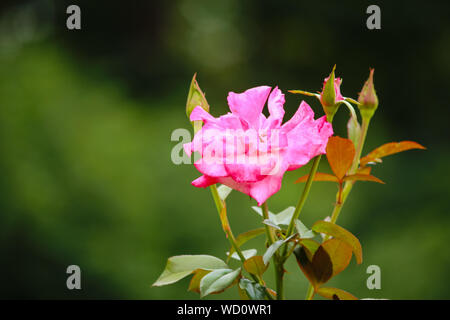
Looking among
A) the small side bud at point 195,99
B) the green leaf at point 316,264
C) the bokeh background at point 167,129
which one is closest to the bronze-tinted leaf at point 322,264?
the green leaf at point 316,264

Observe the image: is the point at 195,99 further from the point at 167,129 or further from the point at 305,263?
the point at 167,129

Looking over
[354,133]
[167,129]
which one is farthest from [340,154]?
[167,129]

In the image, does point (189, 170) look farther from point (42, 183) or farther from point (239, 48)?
point (239, 48)

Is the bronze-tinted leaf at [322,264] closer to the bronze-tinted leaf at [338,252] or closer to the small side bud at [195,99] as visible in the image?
the bronze-tinted leaf at [338,252]

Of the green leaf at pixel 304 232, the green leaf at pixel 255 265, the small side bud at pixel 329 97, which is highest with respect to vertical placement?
the small side bud at pixel 329 97

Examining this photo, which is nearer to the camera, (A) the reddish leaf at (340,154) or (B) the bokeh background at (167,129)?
(A) the reddish leaf at (340,154)

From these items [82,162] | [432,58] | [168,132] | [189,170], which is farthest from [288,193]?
[432,58]

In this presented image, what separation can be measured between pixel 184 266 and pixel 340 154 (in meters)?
0.12

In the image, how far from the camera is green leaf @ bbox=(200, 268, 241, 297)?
26 cm

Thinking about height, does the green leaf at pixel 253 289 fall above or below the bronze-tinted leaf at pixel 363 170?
below

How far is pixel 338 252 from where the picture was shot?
289 mm

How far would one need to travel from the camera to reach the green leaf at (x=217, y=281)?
26cm

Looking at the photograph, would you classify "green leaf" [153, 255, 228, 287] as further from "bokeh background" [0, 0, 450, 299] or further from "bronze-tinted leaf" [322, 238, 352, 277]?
"bokeh background" [0, 0, 450, 299]

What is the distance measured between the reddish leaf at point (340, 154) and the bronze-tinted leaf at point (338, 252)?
0.15ft
